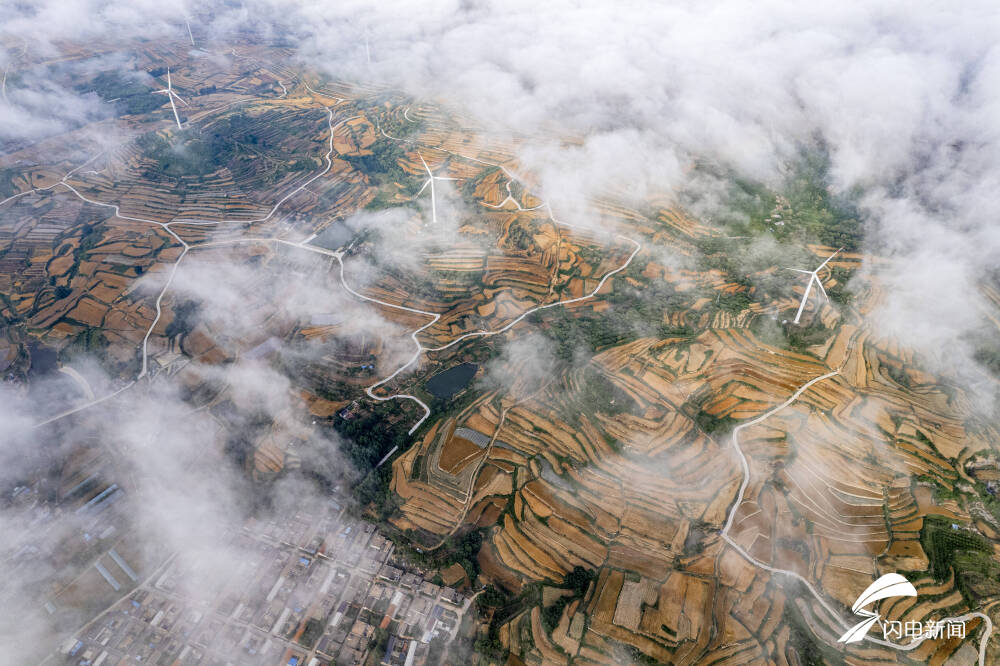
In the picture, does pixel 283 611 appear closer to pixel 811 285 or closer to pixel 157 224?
pixel 811 285

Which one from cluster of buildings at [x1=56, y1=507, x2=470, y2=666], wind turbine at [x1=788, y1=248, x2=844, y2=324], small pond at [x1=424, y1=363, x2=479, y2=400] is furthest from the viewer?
small pond at [x1=424, y1=363, x2=479, y2=400]

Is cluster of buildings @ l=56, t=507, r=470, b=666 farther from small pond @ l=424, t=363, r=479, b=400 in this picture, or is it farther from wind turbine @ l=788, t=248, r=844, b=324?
wind turbine @ l=788, t=248, r=844, b=324

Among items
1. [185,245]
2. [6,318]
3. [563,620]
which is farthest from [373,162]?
[563,620]

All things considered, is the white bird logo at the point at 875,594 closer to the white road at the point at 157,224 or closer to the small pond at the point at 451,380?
the small pond at the point at 451,380

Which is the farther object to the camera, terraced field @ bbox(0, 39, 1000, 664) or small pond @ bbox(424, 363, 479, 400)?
small pond @ bbox(424, 363, 479, 400)

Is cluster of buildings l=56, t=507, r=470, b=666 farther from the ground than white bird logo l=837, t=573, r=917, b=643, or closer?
closer

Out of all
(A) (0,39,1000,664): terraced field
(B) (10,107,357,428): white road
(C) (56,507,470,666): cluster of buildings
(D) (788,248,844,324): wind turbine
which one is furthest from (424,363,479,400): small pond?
(D) (788,248,844,324): wind turbine

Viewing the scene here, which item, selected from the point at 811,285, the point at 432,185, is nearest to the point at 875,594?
the point at 811,285

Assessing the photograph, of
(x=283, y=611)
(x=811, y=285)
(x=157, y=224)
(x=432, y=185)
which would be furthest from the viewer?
(x=157, y=224)
